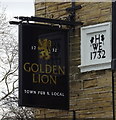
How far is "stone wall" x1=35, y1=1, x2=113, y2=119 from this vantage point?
14336 mm

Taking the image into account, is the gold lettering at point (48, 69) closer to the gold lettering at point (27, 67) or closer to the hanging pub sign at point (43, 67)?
the hanging pub sign at point (43, 67)

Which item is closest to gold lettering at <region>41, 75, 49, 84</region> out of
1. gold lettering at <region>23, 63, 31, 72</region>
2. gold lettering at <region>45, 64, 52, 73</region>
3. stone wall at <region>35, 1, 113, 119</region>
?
gold lettering at <region>45, 64, 52, 73</region>

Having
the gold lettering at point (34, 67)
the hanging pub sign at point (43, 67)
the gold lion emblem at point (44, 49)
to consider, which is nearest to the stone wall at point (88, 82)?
the hanging pub sign at point (43, 67)

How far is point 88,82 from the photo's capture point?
14719mm

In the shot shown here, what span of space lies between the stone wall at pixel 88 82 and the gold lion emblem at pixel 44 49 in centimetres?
92

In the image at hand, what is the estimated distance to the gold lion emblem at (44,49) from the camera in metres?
14.2

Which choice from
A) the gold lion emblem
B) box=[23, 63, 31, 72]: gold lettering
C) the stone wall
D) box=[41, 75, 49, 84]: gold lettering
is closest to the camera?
box=[23, 63, 31, 72]: gold lettering

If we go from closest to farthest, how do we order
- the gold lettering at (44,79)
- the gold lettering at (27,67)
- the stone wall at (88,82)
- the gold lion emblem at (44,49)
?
the gold lettering at (27,67) → the gold lettering at (44,79) → the gold lion emblem at (44,49) → the stone wall at (88,82)

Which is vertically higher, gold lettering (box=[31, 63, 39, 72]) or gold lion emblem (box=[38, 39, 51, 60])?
gold lion emblem (box=[38, 39, 51, 60])

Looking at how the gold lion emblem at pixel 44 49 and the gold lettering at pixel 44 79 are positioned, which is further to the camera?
the gold lion emblem at pixel 44 49

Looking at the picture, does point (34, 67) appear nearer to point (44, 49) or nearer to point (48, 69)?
point (48, 69)

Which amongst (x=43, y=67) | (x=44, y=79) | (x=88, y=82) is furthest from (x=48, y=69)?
(x=88, y=82)

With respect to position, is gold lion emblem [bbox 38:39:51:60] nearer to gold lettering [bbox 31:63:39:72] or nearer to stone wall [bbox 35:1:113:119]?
gold lettering [bbox 31:63:39:72]

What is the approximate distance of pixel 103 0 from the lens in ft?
48.2
